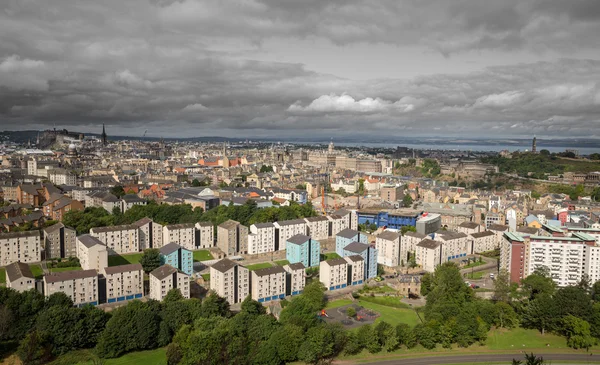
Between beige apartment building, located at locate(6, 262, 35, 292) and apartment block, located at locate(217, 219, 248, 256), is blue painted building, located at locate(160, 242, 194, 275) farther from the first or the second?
beige apartment building, located at locate(6, 262, 35, 292)

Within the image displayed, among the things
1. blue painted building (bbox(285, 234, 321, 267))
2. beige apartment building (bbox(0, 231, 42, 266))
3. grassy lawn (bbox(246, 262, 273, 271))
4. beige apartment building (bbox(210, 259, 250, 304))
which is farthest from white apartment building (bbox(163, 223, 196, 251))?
beige apartment building (bbox(210, 259, 250, 304))

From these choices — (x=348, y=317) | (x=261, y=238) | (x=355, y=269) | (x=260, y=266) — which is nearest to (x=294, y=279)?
(x=348, y=317)

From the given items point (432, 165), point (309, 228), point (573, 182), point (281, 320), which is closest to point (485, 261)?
point (309, 228)

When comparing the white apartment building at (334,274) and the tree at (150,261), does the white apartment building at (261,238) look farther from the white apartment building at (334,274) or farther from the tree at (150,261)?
the tree at (150,261)

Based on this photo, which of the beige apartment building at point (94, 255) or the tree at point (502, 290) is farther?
the beige apartment building at point (94, 255)

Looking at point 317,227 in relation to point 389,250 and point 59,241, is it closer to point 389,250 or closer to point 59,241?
point 389,250

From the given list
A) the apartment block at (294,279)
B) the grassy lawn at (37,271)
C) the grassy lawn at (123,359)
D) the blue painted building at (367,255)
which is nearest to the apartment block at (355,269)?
the blue painted building at (367,255)
